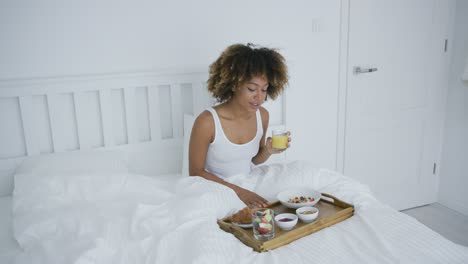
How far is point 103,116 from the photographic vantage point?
204 centimetres

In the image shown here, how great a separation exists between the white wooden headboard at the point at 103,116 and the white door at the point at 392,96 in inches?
43.4

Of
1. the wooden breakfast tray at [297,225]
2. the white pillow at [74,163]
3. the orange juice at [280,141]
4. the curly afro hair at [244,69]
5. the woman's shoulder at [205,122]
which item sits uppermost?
the curly afro hair at [244,69]

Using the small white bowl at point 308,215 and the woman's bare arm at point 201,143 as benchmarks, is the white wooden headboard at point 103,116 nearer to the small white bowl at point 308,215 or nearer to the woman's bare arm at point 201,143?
the woman's bare arm at point 201,143

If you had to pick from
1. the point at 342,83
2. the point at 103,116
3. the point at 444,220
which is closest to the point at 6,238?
the point at 103,116

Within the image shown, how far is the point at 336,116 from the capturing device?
2.71 meters

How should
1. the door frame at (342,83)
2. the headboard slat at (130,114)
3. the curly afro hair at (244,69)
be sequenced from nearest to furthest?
the curly afro hair at (244,69)
the headboard slat at (130,114)
the door frame at (342,83)

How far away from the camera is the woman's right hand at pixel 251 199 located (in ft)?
4.77

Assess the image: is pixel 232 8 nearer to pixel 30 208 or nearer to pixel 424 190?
pixel 30 208

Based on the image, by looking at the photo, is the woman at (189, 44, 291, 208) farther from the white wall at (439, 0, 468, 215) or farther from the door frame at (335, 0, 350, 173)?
the white wall at (439, 0, 468, 215)

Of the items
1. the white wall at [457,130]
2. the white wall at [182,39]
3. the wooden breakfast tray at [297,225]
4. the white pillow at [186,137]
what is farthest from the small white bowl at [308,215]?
the white wall at [457,130]

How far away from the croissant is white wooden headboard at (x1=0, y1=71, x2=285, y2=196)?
38.1 inches

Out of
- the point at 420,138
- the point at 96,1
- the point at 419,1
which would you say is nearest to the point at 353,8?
the point at 419,1

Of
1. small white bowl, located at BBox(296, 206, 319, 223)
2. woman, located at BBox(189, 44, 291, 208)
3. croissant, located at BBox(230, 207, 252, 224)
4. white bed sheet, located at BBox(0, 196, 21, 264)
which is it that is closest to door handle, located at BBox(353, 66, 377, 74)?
woman, located at BBox(189, 44, 291, 208)

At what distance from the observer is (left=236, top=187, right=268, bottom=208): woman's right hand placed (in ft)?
4.77
